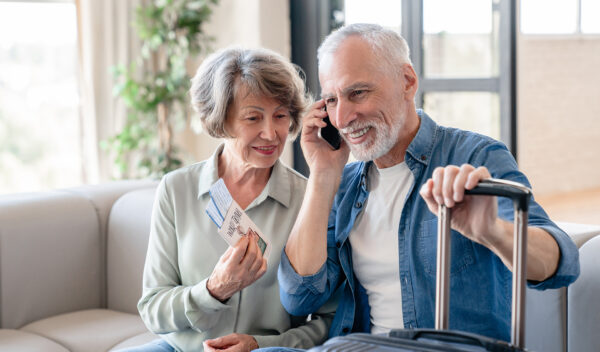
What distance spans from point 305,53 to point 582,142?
378 centimetres

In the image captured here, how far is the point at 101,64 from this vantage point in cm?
454

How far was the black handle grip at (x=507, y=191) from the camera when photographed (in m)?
0.94

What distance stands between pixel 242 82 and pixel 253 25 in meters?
2.61

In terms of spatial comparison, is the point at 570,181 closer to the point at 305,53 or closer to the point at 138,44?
the point at 305,53

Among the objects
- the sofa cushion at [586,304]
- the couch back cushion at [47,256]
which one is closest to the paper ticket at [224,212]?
the sofa cushion at [586,304]

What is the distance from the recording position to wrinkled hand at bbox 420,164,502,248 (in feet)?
3.33

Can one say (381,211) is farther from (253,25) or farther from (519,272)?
(253,25)

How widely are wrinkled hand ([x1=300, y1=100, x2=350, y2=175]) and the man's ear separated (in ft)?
0.65

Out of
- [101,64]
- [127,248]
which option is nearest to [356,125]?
[127,248]

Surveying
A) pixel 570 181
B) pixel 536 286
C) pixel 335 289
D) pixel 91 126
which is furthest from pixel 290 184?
pixel 570 181

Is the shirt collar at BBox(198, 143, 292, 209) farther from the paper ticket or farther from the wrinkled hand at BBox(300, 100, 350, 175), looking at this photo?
the paper ticket

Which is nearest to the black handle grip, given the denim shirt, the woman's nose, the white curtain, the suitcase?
the suitcase

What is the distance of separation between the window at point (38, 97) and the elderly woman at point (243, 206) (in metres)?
2.96

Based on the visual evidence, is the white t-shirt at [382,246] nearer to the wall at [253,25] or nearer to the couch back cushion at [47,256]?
the couch back cushion at [47,256]
